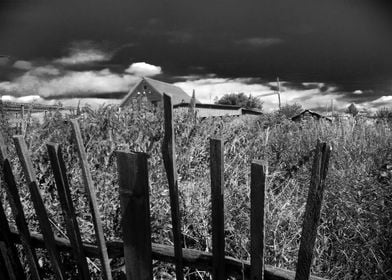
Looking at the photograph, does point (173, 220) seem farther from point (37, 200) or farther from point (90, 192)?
point (37, 200)

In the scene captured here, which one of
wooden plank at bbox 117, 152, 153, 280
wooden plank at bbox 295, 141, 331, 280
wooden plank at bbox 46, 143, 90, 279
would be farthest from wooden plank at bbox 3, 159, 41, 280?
wooden plank at bbox 295, 141, 331, 280

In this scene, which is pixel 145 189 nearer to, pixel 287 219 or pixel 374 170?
pixel 287 219

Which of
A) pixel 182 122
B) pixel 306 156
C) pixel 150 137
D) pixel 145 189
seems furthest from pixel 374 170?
pixel 145 189

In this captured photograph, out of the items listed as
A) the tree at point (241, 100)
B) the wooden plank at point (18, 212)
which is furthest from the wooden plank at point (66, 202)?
the tree at point (241, 100)

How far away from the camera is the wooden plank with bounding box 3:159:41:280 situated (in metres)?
1.46

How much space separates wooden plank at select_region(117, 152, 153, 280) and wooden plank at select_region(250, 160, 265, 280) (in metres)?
0.37

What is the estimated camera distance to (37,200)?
1354 millimetres

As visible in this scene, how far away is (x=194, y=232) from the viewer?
7.23 ft

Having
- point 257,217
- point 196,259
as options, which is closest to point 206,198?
point 196,259

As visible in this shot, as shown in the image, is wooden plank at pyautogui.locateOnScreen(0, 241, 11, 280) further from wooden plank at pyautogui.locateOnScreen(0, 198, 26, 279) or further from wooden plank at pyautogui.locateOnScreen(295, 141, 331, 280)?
wooden plank at pyautogui.locateOnScreen(295, 141, 331, 280)

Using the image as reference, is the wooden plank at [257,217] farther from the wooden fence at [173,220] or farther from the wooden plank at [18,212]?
the wooden plank at [18,212]

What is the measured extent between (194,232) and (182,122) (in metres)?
1.51

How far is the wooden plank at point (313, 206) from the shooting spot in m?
0.90

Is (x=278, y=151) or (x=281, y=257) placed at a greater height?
(x=278, y=151)
